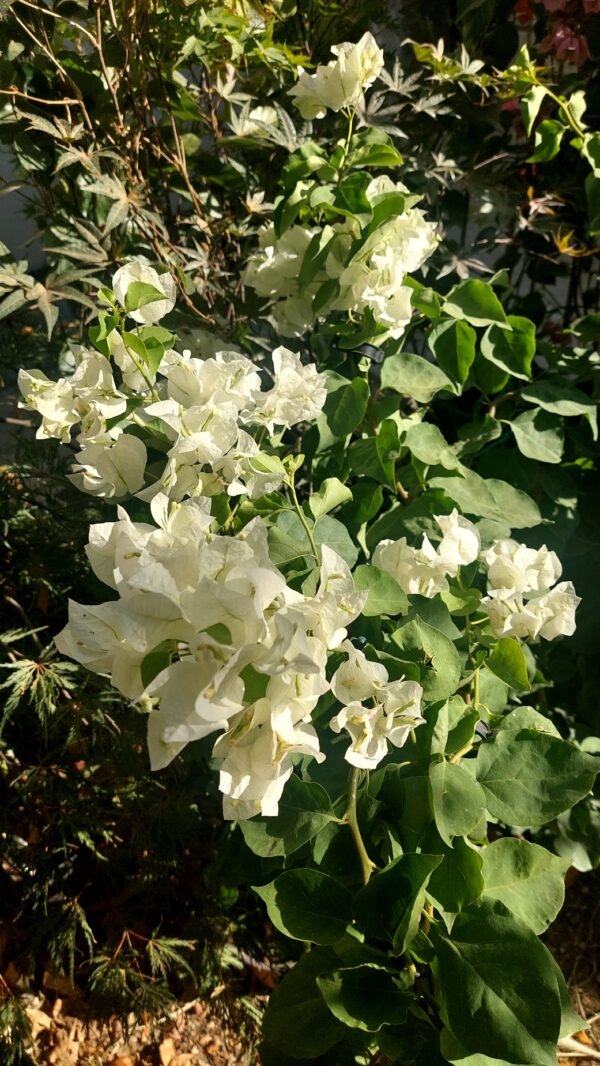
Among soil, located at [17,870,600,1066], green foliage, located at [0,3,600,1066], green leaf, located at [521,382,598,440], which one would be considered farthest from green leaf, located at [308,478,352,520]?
soil, located at [17,870,600,1066]

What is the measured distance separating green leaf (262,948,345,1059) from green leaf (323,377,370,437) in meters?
0.53

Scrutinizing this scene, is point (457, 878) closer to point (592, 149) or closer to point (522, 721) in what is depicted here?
point (522, 721)

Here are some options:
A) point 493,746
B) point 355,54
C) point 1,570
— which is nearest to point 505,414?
point 355,54

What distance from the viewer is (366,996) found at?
0.67 metres

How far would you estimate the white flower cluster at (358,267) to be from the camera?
2.89ft

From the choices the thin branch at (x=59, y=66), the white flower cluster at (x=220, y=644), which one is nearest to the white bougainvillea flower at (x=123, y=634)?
the white flower cluster at (x=220, y=644)

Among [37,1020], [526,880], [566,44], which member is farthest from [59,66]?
[37,1020]

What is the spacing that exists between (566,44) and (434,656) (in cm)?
109

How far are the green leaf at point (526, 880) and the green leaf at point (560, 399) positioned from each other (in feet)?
1.86

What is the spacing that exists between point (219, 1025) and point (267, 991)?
89mm

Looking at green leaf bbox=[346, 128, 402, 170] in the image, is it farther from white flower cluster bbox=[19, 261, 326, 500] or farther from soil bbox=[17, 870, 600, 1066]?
soil bbox=[17, 870, 600, 1066]

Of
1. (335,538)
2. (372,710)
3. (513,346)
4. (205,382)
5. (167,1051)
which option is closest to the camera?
(372,710)

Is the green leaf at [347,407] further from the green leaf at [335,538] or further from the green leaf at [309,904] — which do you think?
the green leaf at [309,904]

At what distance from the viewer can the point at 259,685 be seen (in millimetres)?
495
